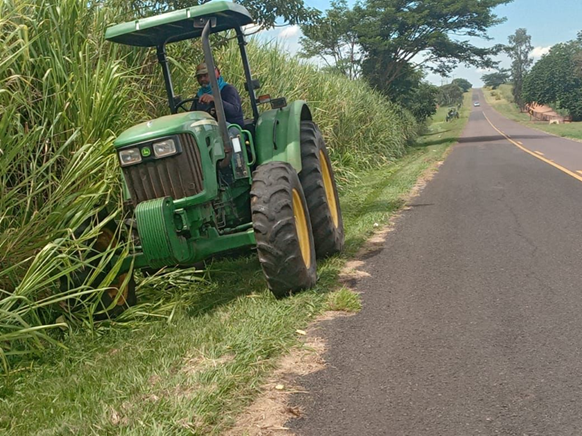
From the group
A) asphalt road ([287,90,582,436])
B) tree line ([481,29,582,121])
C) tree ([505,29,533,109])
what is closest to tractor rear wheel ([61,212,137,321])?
asphalt road ([287,90,582,436])

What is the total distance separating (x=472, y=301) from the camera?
15.0ft

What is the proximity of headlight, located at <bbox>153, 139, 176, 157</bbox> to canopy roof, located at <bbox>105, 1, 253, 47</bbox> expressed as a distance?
1.16 metres

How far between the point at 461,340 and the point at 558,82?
54.3 meters

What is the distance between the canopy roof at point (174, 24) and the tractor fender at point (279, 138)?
941 mm

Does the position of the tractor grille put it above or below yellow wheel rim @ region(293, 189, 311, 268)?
above

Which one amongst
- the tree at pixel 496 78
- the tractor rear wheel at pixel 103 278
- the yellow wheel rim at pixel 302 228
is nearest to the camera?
the tractor rear wheel at pixel 103 278

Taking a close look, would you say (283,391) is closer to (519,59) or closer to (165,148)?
(165,148)

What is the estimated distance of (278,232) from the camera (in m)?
4.62

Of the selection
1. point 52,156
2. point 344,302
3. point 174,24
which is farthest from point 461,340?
point 174,24

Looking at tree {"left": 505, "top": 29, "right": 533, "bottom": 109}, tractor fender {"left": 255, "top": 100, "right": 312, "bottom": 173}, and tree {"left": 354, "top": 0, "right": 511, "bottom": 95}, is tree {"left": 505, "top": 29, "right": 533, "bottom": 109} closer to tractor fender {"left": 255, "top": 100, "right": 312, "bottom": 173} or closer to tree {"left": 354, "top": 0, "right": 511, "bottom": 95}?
tree {"left": 354, "top": 0, "right": 511, "bottom": 95}

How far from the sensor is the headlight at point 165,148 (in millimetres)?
4566

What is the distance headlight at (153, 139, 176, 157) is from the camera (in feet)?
15.0

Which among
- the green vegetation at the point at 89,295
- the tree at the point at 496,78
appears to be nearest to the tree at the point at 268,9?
the green vegetation at the point at 89,295

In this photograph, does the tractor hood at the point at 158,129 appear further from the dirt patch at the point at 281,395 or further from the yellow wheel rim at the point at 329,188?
the yellow wheel rim at the point at 329,188
